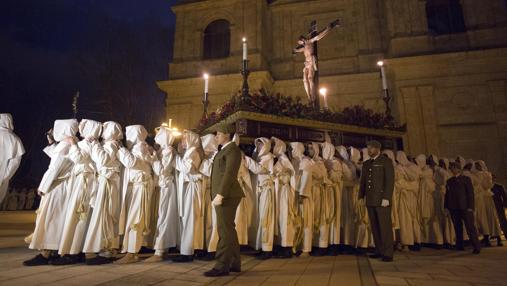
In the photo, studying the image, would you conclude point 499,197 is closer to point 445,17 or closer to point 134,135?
point 134,135

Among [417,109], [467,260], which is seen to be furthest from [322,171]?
[417,109]

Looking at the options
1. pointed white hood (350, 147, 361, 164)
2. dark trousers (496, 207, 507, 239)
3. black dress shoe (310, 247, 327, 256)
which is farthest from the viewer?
dark trousers (496, 207, 507, 239)

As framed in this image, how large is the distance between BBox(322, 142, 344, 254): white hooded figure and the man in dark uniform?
1.82 feet

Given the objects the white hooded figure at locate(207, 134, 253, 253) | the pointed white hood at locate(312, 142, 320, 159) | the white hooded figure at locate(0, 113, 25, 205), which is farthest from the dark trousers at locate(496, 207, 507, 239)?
the white hooded figure at locate(0, 113, 25, 205)

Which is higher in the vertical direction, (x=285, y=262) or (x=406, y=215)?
(x=406, y=215)

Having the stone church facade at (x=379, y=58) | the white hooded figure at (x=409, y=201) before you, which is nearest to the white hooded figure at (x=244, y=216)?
the white hooded figure at (x=409, y=201)

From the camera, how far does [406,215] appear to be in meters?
6.07

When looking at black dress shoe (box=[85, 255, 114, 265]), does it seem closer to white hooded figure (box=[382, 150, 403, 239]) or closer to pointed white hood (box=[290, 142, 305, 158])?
pointed white hood (box=[290, 142, 305, 158])

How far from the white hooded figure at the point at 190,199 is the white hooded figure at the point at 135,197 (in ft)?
1.69

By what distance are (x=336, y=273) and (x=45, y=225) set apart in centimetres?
432

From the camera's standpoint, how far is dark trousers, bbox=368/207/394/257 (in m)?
4.75

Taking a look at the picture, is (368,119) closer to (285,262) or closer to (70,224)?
(285,262)

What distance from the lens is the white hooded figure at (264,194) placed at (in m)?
5.00

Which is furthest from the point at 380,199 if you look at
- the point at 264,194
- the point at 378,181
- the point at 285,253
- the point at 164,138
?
the point at 164,138
